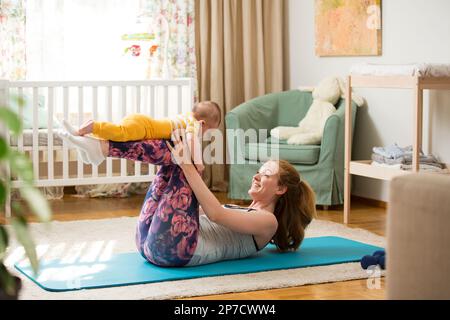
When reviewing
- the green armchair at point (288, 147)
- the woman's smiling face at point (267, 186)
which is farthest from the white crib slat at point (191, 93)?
the woman's smiling face at point (267, 186)

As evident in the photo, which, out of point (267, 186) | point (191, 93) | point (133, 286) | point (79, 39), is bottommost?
point (133, 286)

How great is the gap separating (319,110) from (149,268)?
91.1 inches

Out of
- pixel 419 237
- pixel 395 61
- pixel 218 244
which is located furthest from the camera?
pixel 395 61

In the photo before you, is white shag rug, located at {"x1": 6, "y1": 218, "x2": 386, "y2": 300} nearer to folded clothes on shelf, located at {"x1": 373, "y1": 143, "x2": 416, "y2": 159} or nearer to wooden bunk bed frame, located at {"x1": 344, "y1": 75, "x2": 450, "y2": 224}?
wooden bunk bed frame, located at {"x1": 344, "y1": 75, "x2": 450, "y2": 224}

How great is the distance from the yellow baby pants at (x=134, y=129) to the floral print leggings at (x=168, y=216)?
28mm

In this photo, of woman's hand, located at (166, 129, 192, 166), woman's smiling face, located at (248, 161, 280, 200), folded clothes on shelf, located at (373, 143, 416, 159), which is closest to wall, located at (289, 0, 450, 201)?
folded clothes on shelf, located at (373, 143, 416, 159)

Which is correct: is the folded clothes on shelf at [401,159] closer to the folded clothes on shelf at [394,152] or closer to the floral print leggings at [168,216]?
the folded clothes on shelf at [394,152]

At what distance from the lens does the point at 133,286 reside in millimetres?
2990

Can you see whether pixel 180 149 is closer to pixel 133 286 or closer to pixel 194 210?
pixel 194 210

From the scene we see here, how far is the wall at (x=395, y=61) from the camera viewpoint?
4500 mm

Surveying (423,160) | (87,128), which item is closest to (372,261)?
(423,160)

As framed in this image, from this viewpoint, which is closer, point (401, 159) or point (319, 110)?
point (401, 159)

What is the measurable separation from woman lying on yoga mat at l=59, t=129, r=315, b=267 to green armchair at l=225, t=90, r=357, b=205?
58.0 inches
